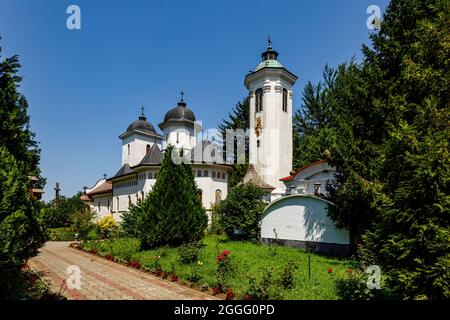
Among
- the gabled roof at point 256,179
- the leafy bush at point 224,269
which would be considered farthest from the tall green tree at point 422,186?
the gabled roof at point 256,179

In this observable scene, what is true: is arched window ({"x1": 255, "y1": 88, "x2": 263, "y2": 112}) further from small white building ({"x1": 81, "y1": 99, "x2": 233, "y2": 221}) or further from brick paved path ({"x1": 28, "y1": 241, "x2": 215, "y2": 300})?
brick paved path ({"x1": 28, "y1": 241, "x2": 215, "y2": 300})

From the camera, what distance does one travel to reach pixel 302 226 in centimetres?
1530

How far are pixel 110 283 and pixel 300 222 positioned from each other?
9720mm

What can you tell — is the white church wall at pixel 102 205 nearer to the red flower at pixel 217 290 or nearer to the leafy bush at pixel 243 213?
the leafy bush at pixel 243 213

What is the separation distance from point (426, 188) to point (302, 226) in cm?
974

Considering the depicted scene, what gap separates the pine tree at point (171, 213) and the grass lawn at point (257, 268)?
2.45ft

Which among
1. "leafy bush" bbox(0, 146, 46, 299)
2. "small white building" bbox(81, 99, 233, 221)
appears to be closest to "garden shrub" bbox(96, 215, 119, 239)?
"small white building" bbox(81, 99, 233, 221)

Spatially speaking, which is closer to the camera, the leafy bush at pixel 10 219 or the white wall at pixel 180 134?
the leafy bush at pixel 10 219

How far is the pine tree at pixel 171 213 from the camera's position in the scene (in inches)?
571

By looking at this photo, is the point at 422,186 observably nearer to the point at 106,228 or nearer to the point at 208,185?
the point at 208,185

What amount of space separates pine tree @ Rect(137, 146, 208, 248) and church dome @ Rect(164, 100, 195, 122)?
19.1 meters
